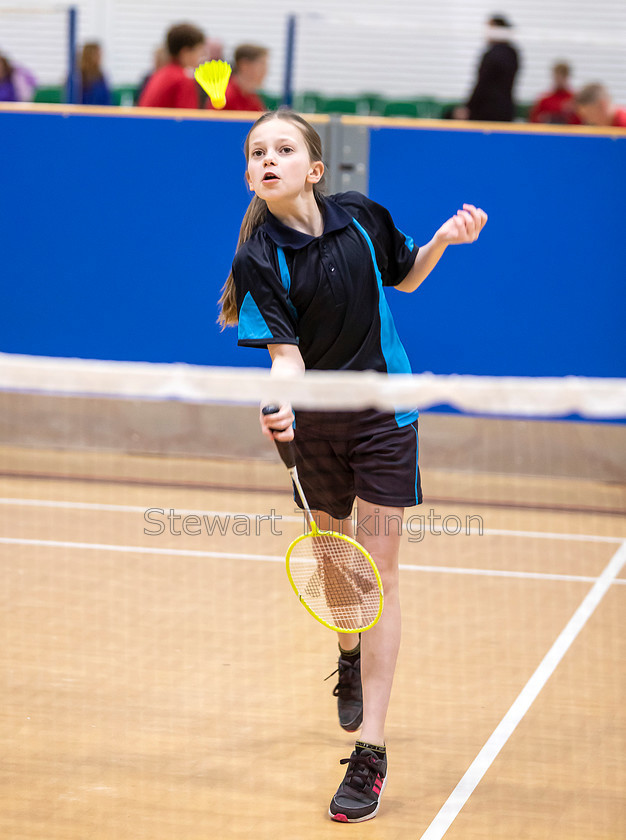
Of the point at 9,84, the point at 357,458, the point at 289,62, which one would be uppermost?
the point at 289,62

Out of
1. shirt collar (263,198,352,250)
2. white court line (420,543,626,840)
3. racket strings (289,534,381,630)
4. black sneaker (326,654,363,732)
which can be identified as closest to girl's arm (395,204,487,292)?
shirt collar (263,198,352,250)

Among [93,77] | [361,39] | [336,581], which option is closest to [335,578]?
[336,581]

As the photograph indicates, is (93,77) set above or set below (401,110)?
above

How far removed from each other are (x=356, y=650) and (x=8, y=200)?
4567 millimetres

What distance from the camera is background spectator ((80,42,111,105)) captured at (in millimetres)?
8016

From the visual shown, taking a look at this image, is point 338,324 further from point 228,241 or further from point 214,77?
point 228,241

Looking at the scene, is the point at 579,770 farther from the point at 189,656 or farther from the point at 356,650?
the point at 189,656

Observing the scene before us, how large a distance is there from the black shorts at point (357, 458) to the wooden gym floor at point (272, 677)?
29.4 inches

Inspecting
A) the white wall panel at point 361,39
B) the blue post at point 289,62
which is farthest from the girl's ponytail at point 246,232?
the white wall panel at point 361,39

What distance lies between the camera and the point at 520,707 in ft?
11.6

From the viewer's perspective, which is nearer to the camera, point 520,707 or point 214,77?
point 214,77

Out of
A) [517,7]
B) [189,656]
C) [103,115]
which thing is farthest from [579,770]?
[517,7]

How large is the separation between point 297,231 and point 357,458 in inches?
23.6

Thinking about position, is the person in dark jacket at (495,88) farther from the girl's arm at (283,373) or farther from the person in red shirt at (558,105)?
the girl's arm at (283,373)
